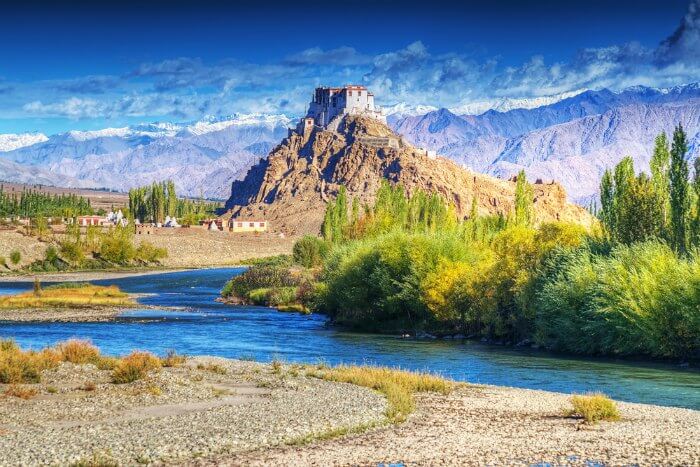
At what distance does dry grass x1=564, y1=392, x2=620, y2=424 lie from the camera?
26031mm

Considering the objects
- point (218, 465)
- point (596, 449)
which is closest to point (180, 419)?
point (218, 465)

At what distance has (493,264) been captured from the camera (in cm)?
5647

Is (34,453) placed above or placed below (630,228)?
below

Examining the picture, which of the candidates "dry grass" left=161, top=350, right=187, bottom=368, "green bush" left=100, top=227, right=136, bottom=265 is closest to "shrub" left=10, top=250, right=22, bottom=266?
"green bush" left=100, top=227, right=136, bottom=265

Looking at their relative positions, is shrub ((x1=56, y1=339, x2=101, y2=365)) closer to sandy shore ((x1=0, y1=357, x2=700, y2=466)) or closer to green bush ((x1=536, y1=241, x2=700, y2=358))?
sandy shore ((x1=0, y1=357, x2=700, y2=466))

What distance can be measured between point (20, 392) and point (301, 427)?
988cm

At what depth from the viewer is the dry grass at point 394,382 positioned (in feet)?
94.9

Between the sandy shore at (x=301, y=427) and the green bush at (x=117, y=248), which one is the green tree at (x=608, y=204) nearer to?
the sandy shore at (x=301, y=427)

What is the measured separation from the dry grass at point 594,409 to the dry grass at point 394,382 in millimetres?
4828

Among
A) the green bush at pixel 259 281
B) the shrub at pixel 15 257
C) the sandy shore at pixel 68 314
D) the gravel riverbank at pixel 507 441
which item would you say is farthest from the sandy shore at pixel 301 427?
the shrub at pixel 15 257

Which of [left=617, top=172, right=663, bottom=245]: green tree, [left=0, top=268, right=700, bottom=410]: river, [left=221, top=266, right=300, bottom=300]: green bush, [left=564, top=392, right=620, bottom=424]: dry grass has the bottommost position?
[left=0, top=268, right=700, bottom=410]: river

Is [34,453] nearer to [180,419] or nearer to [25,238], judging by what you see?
[180,419]

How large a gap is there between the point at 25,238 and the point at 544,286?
103993 millimetres

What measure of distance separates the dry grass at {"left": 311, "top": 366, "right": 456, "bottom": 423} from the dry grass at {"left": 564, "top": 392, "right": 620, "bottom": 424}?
190 inches
